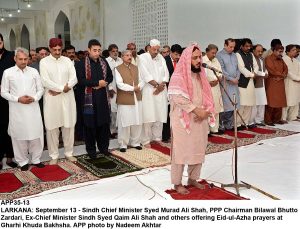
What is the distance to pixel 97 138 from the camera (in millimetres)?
4379

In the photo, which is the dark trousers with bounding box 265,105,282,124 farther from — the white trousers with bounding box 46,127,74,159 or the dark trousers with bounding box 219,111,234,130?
the white trousers with bounding box 46,127,74,159

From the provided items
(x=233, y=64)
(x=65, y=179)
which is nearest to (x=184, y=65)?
(x=65, y=179)

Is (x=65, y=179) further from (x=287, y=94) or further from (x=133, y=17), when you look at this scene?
(x=133, y=17)

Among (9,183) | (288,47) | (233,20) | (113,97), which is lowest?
A: (9,183)

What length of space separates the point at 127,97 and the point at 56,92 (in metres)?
0.90

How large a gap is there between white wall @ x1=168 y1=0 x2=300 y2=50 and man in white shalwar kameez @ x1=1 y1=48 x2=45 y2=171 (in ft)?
15.1

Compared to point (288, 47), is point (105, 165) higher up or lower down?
lower down

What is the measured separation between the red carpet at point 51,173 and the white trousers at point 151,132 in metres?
1.34

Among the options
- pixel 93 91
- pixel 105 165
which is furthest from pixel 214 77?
pixel 105 165

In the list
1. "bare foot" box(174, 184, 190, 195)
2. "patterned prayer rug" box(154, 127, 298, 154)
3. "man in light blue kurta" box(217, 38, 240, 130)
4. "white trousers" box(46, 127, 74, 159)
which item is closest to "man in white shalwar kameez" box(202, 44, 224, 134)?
"man in light blue kurta" box(217, 38, 240, 130)

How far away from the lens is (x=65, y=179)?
3.53 metres

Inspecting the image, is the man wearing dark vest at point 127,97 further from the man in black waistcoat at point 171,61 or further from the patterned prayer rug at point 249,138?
the man in black waistcoat at point 171,61

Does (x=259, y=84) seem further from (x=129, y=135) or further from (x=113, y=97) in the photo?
(x=129, y=135)

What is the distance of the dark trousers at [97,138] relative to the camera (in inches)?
167
